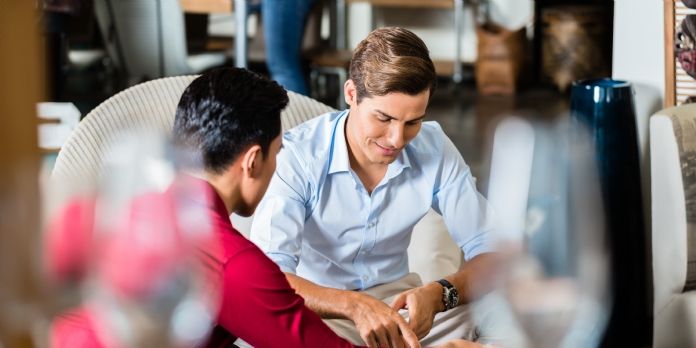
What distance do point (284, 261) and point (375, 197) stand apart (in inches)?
10.2

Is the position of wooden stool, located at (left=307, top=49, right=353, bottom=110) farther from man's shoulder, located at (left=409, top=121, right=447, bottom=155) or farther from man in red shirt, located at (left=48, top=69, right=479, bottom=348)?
man in red shirt, located at (left=48, top=69, right=479, bottom=348)

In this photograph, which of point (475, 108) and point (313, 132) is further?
point (475, 108)

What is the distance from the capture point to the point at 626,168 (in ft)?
10.0

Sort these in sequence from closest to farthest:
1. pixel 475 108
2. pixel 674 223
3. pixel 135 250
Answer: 1. pixel 135 250
2. pixel 674 223
3. pixel 475 108

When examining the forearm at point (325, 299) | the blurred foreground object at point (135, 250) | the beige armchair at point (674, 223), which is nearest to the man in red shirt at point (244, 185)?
the forearm at point (325, 299)

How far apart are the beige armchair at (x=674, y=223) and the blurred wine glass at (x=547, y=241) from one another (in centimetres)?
220

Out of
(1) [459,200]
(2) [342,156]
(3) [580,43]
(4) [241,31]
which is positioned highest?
(4) [241,31]

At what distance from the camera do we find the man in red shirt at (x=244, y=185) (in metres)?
1.38

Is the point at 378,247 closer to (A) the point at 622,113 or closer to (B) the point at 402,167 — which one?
(B) the point at 402,167

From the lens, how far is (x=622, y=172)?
10.0 ft

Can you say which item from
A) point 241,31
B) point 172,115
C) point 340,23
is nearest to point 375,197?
point 172,115

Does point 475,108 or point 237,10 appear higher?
point 237,10

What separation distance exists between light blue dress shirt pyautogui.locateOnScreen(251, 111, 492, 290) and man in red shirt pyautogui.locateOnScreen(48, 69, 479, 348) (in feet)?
1.60

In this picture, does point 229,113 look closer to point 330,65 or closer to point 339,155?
point 339,155
